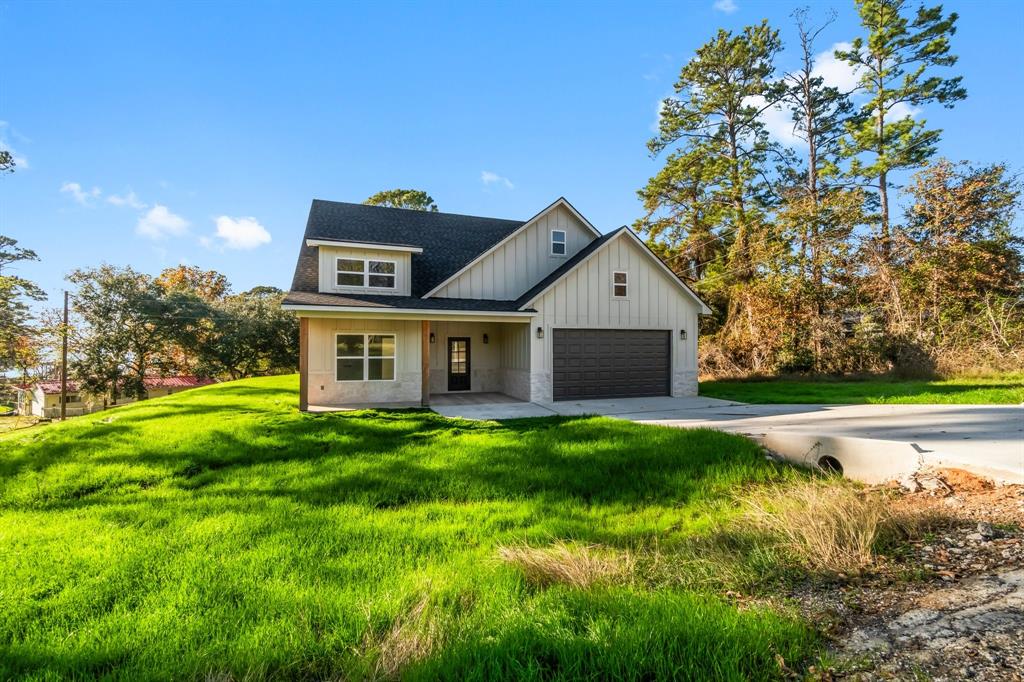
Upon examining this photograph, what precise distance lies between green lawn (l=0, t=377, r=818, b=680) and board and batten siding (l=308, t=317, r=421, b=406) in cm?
453

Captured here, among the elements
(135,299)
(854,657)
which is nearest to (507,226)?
(854,657)

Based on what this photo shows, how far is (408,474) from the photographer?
623cm

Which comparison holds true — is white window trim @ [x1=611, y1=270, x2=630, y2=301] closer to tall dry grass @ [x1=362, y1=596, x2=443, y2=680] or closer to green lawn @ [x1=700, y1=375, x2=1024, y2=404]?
green lawn @ [x1=700, y1=375, x2=1024, y2=404]

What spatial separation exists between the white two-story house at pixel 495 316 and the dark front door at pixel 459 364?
4 centimetres

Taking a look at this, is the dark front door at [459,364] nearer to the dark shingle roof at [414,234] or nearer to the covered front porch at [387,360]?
the covered front porch at [387,360]

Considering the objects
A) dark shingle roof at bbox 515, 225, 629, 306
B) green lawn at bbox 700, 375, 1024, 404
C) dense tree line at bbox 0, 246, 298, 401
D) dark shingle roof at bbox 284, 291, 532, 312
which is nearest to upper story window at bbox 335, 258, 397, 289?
dark shingle roof at bbox 284, 291, 532, 312

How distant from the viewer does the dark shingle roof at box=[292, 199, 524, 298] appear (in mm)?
14586

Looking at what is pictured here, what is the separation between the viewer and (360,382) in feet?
42.8

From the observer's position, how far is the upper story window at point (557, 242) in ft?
51.4

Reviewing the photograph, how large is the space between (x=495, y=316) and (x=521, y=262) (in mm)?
3364

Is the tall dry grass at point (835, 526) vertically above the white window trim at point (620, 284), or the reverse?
the white window trim at point (620, 284)

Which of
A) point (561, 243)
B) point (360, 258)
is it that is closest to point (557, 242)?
point (561, 243)

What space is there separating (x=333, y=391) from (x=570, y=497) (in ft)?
31.3

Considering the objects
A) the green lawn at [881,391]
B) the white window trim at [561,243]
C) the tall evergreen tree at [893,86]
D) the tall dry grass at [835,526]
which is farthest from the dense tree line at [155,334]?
the tall evergreen tree at [893,86]
